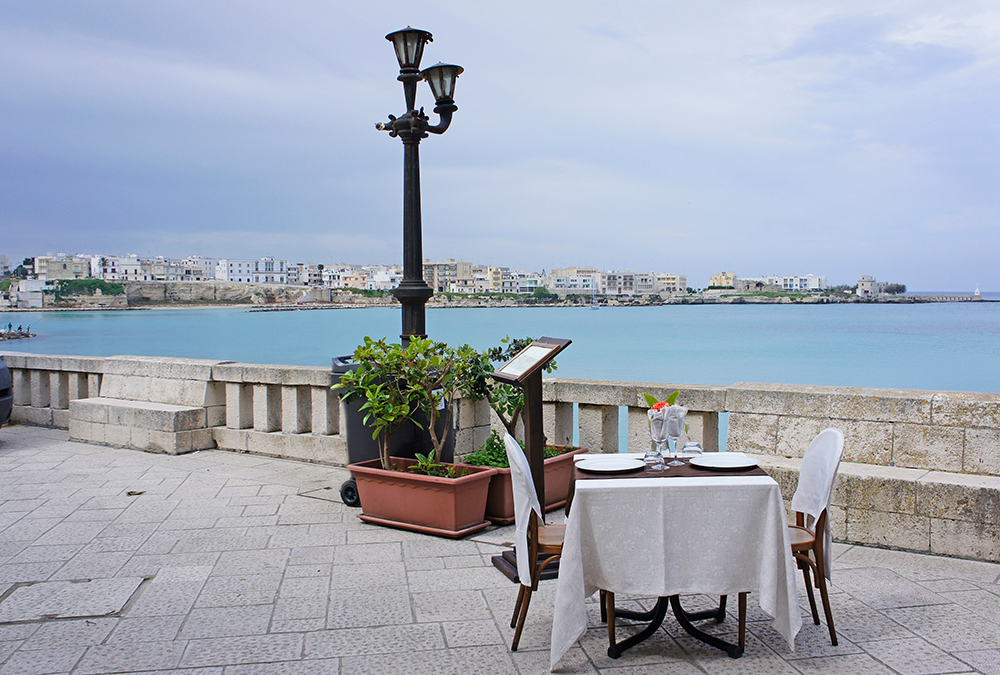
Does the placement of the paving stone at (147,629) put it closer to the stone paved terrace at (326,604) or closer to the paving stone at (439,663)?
the stone paved terrace at (326,604)

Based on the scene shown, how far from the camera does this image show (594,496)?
10.2 feet

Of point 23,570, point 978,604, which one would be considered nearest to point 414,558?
point 23,570

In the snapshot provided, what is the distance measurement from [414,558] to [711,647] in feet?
6.29

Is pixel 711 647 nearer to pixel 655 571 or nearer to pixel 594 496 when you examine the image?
pixel 655 571

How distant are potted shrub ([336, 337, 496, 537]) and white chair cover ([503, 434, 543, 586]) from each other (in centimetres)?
160

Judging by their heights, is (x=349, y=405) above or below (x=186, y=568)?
above

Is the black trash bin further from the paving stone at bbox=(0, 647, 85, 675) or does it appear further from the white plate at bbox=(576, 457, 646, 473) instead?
the paving stone at bbox=(0, 647, 85, 675)

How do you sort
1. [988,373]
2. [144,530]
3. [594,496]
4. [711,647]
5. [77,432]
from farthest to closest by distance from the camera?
[988,373] < [77,432] < [144,530] < [711,647] < [594,496]

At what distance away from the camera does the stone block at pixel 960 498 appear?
14.3 feet

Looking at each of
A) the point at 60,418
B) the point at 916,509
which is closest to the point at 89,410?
the point at 60,418

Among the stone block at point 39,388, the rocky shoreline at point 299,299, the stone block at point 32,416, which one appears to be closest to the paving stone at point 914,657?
the stone block at point 32,416

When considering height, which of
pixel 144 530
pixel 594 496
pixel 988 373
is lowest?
pixel 988 373

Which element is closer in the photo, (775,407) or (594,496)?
(594,496)

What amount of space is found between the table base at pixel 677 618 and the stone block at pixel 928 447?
202 centimetres
